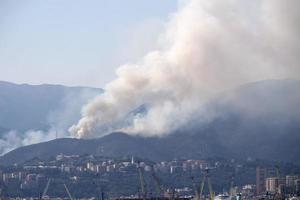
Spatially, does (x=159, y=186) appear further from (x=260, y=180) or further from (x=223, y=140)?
(x=223, y=140)

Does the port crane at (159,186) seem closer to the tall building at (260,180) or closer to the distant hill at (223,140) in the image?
the tall building at (260,180)

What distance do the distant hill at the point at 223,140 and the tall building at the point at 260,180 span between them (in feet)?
63.1

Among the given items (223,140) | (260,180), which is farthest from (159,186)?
(223,140)

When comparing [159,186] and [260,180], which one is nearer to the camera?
[159,186]

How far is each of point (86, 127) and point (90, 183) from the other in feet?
81.5

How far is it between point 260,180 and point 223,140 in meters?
34.6

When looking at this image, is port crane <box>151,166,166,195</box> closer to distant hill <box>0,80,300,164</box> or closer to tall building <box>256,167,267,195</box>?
tall building <box>256,167,267,195</box>

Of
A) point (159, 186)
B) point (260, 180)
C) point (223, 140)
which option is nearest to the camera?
point (159, 186)

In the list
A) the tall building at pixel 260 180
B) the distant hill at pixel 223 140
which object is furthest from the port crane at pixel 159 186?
the distant hill at pixel 223 140

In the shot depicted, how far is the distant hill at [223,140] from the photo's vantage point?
17450 cm

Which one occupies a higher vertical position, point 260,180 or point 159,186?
point 260,180

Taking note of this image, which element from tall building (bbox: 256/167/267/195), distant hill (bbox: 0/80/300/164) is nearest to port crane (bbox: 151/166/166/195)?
tall building (bbox: 256/167/267/195)

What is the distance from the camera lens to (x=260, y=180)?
149500mm

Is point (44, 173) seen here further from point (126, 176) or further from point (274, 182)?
point (274, 182)
